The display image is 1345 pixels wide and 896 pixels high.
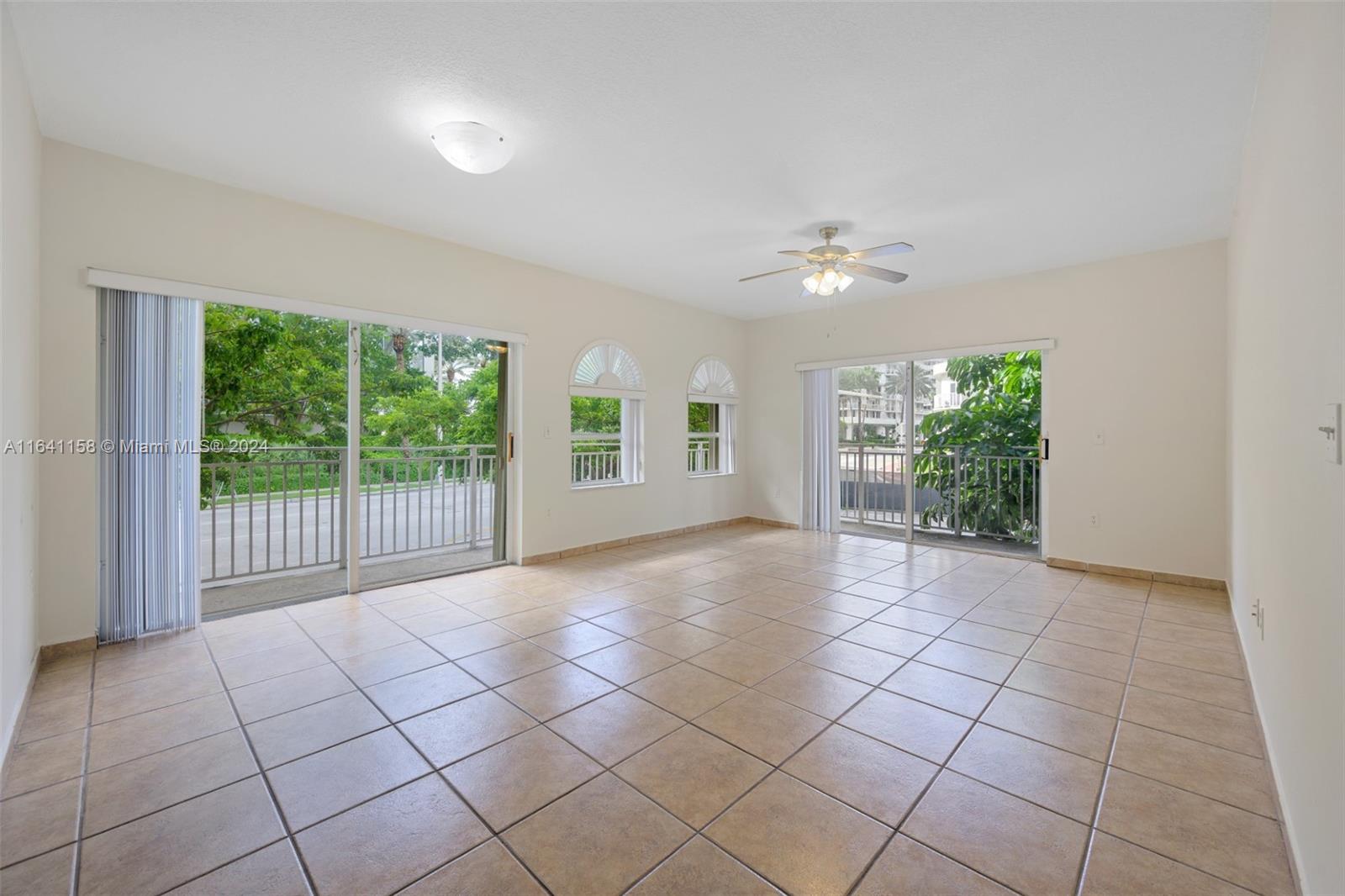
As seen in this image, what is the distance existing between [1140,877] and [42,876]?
115 inches

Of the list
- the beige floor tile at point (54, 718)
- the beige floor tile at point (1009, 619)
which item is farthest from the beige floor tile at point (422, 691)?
the beige floor tile at point (1009, 619)

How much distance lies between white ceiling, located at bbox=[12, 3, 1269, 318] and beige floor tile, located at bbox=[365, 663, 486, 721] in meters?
2.65

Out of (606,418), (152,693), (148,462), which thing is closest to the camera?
(152,693)

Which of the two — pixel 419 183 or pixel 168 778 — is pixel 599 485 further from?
pixel 168 778

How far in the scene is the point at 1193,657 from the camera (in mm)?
2984

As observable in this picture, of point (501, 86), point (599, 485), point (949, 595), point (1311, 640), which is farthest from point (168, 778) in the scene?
point (949, 595)

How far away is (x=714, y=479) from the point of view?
23.1 ft

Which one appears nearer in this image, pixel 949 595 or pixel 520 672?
pixel 520 672

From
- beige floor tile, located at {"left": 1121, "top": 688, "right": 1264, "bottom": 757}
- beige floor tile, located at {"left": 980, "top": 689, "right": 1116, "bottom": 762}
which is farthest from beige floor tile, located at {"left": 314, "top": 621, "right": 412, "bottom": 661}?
beige floor tile, located at {"left": 1121, "top": 688, "right": 1264, "bottom": 757}

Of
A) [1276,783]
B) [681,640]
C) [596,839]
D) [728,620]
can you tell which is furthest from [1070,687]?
[596,839]

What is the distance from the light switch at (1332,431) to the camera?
121 cm

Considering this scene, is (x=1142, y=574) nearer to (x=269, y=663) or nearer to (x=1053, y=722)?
(x=1053, y=722)

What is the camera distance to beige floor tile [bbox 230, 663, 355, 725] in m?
2.44

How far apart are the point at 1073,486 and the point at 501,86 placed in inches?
207
